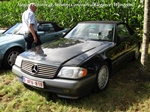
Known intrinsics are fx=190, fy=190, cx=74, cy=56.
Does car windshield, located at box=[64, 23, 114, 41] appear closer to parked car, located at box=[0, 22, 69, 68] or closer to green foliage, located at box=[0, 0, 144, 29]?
parked car, located at box=[0, 22, 69, 68]

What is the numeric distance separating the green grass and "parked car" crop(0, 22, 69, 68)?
98 centimetres

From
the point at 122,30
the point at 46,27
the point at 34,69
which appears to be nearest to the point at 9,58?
the point at 46,27

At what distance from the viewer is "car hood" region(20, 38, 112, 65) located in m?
3.28

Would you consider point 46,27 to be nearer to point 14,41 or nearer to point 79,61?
point 14,41

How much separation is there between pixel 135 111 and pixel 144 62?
1.40 meters

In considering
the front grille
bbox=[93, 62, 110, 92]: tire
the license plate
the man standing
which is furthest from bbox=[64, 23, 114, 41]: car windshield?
the license plate

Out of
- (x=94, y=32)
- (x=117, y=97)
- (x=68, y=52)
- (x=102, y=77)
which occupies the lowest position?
(x=117, y=97)

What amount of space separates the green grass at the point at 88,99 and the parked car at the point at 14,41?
983mm

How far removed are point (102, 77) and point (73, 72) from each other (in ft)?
2.56

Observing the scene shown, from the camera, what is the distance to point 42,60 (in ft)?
10.9

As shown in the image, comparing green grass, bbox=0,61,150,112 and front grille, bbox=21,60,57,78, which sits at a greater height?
front grille, bbox=21,60,57,78

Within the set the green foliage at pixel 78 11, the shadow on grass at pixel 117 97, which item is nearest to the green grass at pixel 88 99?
the shadow on grass at pixel 117 97

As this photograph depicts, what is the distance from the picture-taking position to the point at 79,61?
320 cm

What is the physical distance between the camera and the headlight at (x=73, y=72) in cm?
304
